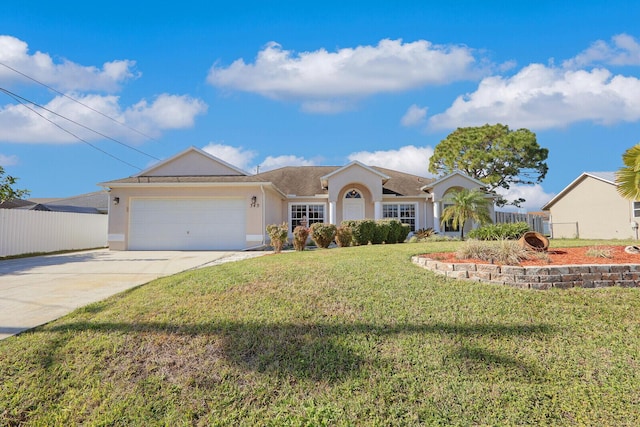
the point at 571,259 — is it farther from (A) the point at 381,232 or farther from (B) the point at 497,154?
(B) the point at 497,154

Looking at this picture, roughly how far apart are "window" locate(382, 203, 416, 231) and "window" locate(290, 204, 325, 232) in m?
3.57

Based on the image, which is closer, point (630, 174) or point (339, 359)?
point (339, 359)

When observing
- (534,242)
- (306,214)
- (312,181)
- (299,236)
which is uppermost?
(312,181)

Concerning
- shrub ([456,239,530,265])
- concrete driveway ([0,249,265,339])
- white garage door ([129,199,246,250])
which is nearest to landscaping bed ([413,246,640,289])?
shrub ([456,239,530,265])

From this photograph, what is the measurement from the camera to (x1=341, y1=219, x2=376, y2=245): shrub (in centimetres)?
1419

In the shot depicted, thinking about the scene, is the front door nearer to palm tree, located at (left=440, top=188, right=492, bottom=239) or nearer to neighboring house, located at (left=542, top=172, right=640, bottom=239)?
palm tree, located at (left=440, top=188, right=492, bottom=239)

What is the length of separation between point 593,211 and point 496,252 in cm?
2176

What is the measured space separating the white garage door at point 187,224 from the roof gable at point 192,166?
216cm

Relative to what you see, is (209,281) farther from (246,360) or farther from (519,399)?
(519,399)

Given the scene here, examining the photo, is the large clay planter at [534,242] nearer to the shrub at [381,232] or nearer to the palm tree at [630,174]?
the palm tree at [630,174]

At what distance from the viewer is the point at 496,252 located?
22.0 feet

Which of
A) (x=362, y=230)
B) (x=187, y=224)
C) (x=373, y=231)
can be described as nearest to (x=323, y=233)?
(x=362, y=230)

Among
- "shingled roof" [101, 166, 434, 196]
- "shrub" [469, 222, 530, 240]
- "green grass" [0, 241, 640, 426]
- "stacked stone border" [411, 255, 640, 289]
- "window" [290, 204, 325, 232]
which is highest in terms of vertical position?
"shingled roof" [101, 166, 434, 196]

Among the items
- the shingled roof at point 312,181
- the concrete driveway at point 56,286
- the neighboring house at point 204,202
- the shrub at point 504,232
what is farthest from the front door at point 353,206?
the concrete driveway at point 56,286
